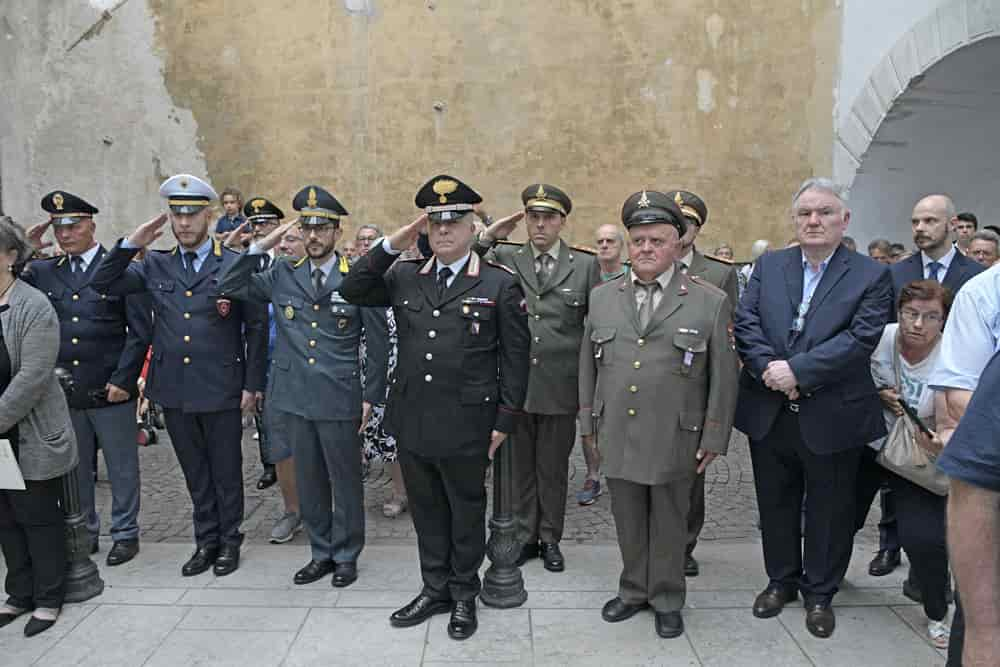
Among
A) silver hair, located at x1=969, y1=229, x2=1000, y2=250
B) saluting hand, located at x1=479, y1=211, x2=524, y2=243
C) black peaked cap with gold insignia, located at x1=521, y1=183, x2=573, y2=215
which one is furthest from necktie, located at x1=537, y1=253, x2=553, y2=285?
silver hair, located at x1=969, y1=229, x2=1000, y2=250

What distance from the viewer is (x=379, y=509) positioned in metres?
5.92

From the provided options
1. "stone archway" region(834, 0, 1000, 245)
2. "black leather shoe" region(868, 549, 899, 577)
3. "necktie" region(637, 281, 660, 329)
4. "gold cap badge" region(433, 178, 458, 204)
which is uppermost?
"stone archway" region(834, 0, 1000, 245)

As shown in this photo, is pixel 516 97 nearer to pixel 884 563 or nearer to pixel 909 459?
pixel 884 563

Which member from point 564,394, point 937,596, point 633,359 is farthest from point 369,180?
point 937,596

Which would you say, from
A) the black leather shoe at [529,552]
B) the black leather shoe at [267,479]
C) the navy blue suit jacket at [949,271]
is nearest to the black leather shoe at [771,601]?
the black leather shoe at [529,552]

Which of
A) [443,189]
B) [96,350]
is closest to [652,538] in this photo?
[443,189]

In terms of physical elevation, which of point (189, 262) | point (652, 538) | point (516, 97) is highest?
point (516, 97)

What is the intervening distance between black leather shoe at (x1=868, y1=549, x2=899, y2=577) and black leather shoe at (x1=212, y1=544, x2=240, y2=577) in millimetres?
3888

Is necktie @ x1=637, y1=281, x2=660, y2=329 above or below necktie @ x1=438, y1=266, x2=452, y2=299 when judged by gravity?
below

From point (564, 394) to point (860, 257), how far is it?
1.83 meters

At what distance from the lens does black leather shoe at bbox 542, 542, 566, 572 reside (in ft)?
15.1

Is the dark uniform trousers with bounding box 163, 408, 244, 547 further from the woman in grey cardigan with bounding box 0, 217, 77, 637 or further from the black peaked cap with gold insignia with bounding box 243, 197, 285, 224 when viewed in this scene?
the black peaked cap with gold insignia with bounding box 243, 197, 285, 224

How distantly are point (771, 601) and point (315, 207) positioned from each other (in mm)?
3323

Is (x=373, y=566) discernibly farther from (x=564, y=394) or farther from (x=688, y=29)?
(x=688, y=29)
